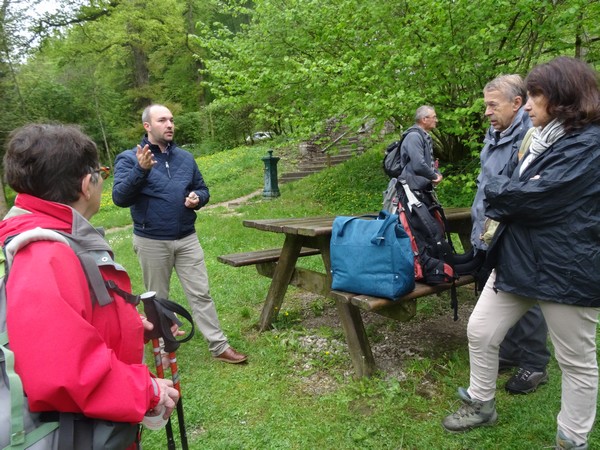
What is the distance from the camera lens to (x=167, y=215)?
11.9 ft

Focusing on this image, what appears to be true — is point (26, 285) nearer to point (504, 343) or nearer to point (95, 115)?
point (504, 343)

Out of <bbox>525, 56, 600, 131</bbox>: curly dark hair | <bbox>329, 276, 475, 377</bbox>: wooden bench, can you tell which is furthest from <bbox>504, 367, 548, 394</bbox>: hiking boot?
<bbox>525, 56, 600, 131</bbox>: curly dark hair

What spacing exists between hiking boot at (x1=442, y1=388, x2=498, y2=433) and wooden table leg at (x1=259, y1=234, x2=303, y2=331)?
6.32 feet

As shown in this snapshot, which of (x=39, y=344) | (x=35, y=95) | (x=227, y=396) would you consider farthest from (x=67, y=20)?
(x=39, y=344)

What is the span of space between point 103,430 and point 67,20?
2293cm

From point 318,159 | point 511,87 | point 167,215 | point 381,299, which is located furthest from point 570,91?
point 318,159

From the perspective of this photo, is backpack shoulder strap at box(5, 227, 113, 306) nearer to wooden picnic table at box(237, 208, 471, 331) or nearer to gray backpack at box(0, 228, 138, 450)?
gray backpack at box(0, 228, 138, 450)

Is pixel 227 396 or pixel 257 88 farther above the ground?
pixel 257 88

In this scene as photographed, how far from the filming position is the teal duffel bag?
9.65 ft

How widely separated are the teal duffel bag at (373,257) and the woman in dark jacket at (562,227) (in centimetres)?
62

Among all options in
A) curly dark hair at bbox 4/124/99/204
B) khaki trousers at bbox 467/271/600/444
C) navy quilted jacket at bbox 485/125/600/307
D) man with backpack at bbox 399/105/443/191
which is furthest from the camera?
man with backpack at bbox 399/105/443/191

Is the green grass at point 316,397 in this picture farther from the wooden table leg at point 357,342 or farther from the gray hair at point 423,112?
the gray hair at point 423,112

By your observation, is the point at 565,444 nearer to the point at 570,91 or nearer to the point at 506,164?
the point at 506,164

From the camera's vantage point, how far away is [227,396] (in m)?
3.39
